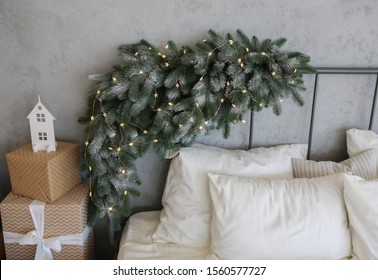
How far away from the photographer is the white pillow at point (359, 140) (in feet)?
4.72

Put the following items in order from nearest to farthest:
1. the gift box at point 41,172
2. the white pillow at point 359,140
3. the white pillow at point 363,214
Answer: the white pillow at point 363,214, the gift box at point 41,172, the white pillow at point 359,140

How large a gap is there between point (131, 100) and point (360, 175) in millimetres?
966

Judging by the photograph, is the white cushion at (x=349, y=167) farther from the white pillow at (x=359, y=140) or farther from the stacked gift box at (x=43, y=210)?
the stacked gift box at (x=43, y=210)

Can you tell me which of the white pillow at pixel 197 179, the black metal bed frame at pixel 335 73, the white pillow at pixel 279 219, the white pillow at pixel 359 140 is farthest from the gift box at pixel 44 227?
the white pillow at pixel 359 140

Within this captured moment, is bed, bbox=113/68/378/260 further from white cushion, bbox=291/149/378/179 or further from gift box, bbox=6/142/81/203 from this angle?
gift box, bbox=6/142/81/203

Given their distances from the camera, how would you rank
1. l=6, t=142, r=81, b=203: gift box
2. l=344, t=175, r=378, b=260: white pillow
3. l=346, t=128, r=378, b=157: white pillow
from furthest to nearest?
l=346, t=128, r=378, b=157: white pillow
l=6, t=142, r=81, b=203: gift box
l=344, t=175, r=378, b=260: white pillow

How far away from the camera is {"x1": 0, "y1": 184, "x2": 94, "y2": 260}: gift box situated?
133cm

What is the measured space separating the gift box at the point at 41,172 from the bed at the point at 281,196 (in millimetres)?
359

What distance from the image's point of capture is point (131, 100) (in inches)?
49.2

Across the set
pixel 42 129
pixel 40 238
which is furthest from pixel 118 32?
pixel 40 238

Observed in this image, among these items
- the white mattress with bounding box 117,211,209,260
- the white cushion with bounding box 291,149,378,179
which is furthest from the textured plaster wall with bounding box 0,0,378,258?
the white mattress with bounding box 117,211,209,260

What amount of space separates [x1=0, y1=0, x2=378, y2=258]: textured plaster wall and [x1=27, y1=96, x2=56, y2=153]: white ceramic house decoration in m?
0.14

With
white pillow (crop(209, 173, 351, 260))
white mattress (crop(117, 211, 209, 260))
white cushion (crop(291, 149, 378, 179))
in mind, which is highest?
white cushion (crop(291, 149, 378, 179))

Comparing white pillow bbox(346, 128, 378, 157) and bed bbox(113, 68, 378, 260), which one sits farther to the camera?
white pillow bbox(346, 128, 378, 157)
